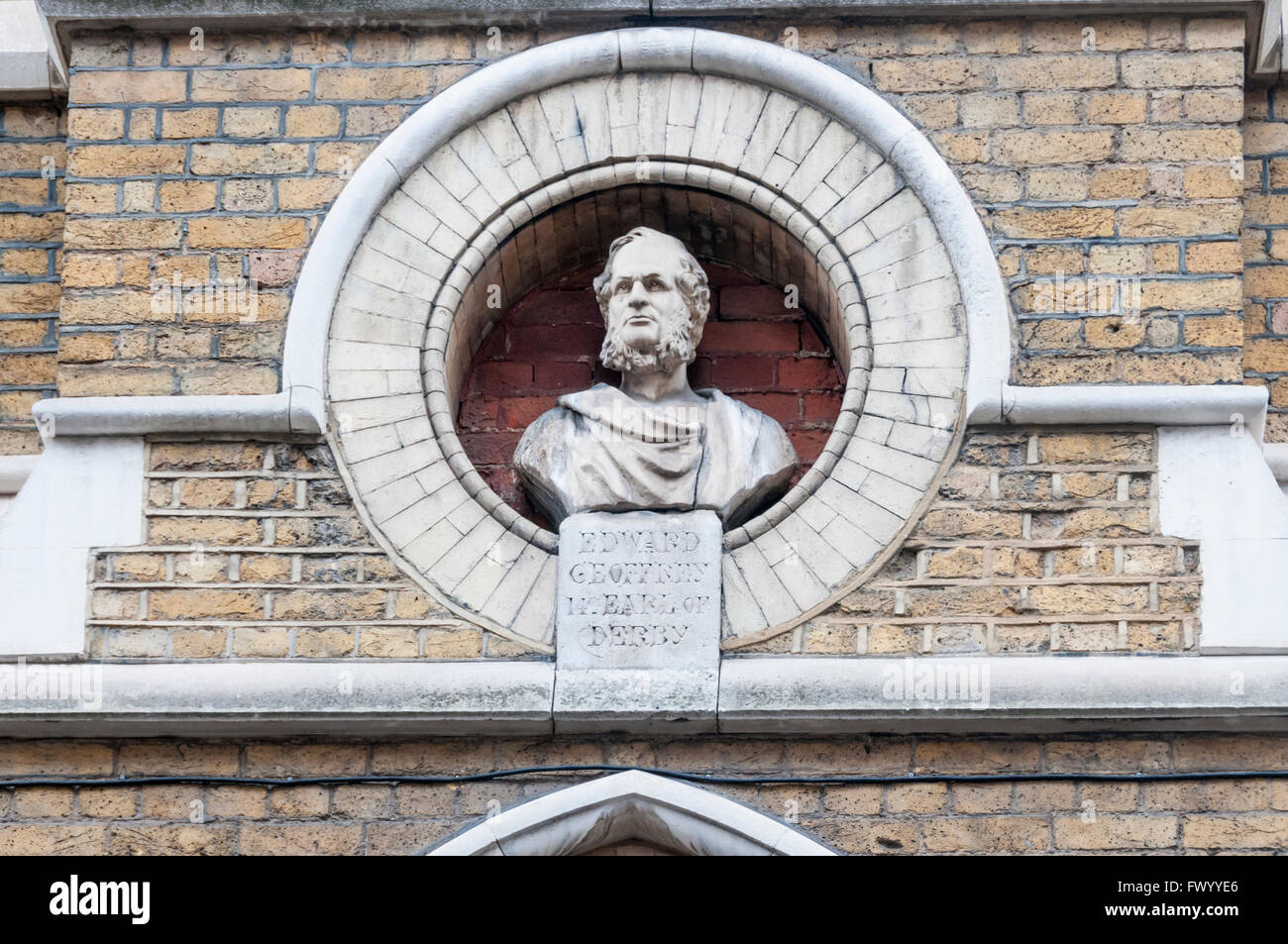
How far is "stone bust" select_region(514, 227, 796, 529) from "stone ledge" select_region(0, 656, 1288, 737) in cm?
60

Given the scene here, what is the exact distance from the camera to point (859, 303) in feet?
24.7

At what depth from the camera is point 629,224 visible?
8008mm

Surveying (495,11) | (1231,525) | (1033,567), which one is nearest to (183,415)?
(495,11)

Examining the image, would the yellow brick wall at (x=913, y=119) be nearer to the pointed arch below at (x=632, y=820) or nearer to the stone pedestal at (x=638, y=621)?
the stone pedestal at (x=638, y=621)

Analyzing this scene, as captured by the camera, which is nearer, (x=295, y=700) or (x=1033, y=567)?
(x=295, y=700)

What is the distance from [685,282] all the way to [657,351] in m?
0.25

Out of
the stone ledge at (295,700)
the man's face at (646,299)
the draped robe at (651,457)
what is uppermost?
the man's face at (646,299)

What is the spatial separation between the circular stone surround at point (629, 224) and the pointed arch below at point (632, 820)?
48 centimetres

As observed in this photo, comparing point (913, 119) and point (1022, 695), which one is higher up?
point (913, 119)

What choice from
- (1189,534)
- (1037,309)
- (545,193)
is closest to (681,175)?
(545,193)

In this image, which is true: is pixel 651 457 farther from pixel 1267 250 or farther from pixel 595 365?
pixel 1267 250

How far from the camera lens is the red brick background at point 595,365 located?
26.3 feet

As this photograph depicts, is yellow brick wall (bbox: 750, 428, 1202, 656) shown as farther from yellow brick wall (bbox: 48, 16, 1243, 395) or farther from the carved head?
the carved head

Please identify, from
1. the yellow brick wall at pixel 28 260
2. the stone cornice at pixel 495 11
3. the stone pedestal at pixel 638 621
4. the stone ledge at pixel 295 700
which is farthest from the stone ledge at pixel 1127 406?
the yellow brick wall at pixel 28 260
